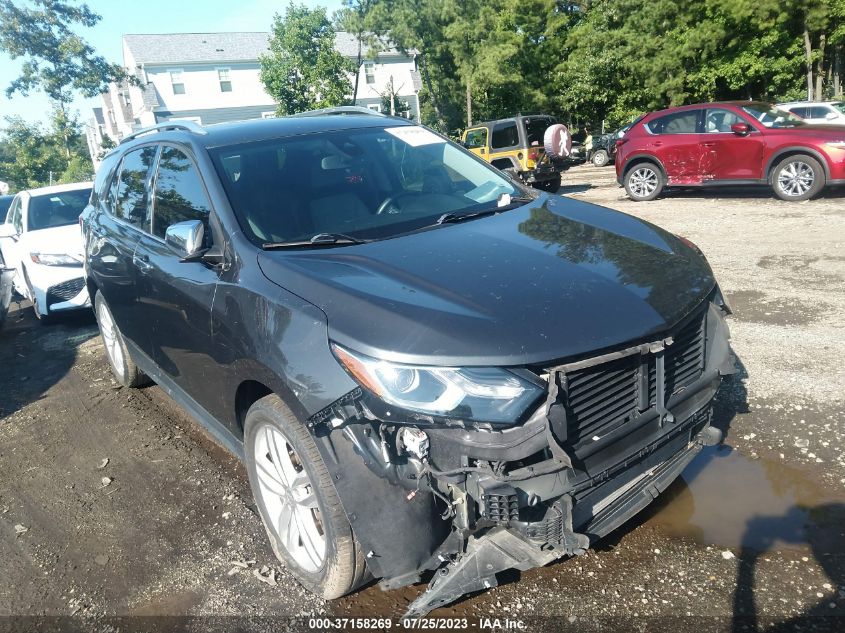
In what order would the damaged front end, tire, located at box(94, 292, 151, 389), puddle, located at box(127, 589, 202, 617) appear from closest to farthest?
1. the damaged front end
2. puddle, located at box(127, 589, 202, 617)
3. tire, located at box(94, 292, 151, 389)

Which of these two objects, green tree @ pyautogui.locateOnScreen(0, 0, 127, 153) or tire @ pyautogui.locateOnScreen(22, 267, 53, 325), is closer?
tire @ pyautogui.locateOnScreen(22, 267, 53, 325)

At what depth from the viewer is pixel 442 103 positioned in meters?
37.5

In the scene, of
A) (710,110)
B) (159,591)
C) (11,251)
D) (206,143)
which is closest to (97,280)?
(206,143)

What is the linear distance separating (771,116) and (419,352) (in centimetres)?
1148

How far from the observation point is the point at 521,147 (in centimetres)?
1658

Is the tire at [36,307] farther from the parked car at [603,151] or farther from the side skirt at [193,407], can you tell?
the parked car at [603,151]

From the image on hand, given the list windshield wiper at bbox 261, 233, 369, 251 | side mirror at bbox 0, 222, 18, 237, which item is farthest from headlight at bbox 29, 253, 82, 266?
windshield wiper at bbox 261, 233, 369, 251

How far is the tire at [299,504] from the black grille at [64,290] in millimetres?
6135

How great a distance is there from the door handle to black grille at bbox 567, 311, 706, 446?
8.66ft

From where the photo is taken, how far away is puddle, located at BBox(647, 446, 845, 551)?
297cm

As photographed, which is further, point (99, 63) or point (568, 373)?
point (99, 63)

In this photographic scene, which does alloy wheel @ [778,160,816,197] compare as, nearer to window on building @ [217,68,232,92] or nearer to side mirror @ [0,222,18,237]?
side mirror @ [0,222,18,237]

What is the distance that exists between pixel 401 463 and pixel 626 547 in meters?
1.34

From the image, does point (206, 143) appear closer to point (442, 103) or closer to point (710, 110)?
point (710, 110)
